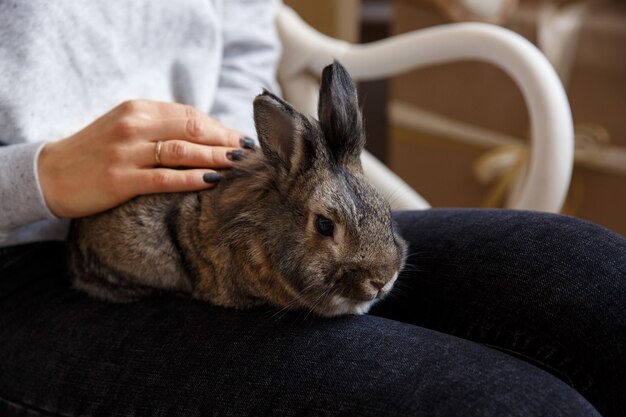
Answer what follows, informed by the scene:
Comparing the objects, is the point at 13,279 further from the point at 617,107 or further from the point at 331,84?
the point at 617,107

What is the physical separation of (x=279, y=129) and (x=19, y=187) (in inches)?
13.0

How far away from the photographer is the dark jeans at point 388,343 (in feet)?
2.59

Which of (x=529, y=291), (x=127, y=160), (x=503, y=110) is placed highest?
(x=127, y=160)

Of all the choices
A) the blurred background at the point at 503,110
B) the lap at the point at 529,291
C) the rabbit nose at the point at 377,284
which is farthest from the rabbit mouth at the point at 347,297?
the blurred background at the point at 503,110

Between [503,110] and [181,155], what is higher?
[181,155]

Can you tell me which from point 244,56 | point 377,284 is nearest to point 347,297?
point 377,284

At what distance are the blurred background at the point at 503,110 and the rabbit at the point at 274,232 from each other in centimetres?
95

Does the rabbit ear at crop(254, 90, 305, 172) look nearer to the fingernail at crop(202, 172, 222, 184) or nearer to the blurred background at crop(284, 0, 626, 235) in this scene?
the fingernail at crop(202, 172, 222, 184)

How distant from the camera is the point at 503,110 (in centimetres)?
210

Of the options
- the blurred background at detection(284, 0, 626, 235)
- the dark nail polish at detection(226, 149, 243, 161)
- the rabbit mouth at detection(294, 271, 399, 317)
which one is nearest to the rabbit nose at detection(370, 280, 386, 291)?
the rabbit mouth at detection(294, 271, 399, 317)

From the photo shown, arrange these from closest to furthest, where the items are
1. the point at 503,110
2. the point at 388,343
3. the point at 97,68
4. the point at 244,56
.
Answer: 1. the point at 388,343
2. the point at 97,68
3. the point at 244,56
4. the point at 503,110

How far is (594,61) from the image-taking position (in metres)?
1.96

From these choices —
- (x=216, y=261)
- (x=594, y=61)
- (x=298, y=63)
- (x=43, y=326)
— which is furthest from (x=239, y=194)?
(x=594, y=61)

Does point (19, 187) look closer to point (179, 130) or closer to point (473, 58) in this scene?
point (179, 130)
